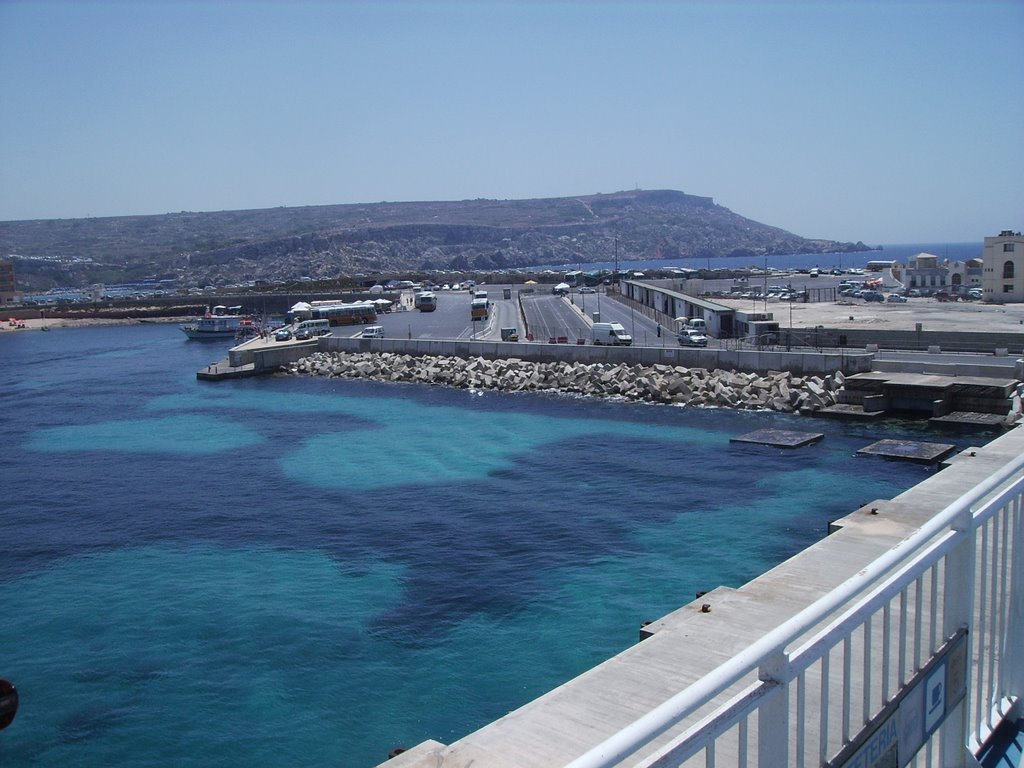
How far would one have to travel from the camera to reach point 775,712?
9.30 ft

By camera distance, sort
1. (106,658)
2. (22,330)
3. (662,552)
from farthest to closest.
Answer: (22,330) → (662,552) → (106,658)

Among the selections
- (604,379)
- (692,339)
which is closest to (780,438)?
(604,379)

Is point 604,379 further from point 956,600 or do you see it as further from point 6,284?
point 6,284

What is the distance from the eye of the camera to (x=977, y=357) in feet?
108

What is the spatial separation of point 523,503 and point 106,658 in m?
→ 9.52

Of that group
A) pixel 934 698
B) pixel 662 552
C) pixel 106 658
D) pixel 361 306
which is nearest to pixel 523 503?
pixel 662 552

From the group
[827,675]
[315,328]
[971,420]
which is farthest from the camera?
[315,328]

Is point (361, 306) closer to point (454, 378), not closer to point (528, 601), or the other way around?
point (454, 378)

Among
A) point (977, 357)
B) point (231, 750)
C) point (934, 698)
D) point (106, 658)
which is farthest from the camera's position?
point (977, 357)

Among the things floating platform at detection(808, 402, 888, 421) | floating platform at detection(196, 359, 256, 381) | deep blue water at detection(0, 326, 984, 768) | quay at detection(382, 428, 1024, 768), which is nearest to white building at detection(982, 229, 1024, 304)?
floating platform at detection(808, 402, 888, 421)

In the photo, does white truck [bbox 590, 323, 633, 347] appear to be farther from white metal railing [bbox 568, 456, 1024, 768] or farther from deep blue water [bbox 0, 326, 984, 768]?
white metal railing [bbox 568, 456, 1024, 768]

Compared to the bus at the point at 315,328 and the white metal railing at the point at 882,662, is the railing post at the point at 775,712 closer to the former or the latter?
the white metal railing at the point at 882,662

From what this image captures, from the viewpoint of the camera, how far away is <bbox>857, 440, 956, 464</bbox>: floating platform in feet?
72.5

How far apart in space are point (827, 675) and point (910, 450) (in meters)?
22.0
